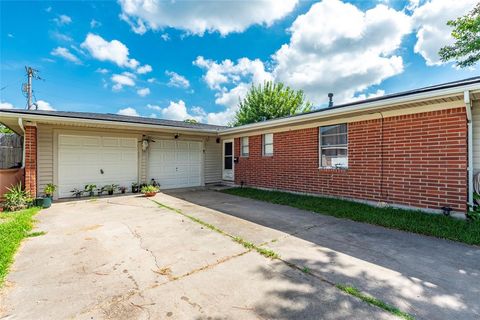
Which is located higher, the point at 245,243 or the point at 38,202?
the point at 38,202

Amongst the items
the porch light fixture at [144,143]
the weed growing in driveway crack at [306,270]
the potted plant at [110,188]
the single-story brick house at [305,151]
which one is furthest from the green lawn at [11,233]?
the porch light fixture at [144,143]

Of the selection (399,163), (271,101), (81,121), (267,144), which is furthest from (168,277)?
(271,101)

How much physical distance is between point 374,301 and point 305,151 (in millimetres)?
5715

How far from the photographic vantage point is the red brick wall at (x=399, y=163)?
4.63 meters

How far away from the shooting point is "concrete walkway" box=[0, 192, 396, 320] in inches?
76.8

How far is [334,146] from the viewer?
268 inches

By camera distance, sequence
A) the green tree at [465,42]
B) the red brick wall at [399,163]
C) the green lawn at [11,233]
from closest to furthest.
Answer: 1. the green lawn at [11,233]
2. the red brick wall at [399,163]
3. the green tree at [465,42]

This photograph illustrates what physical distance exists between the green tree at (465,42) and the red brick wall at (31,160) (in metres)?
16.8

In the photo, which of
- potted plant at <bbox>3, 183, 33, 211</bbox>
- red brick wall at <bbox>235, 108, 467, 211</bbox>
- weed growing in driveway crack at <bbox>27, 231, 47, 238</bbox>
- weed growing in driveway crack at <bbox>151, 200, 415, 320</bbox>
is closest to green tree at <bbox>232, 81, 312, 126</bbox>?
red brick wall at <bbox>235, 108, 467, 211</bbox>

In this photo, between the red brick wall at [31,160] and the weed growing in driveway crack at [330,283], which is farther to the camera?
the red brick wall at [31,160]

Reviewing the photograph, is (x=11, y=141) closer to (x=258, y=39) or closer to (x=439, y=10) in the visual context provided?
(x=258, y=39)

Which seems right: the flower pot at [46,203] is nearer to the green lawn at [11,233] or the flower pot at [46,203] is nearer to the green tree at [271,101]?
the green lawn at [11,233]

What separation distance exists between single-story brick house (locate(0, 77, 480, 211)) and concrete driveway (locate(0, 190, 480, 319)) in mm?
1904

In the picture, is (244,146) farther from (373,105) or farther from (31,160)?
(31,160)
